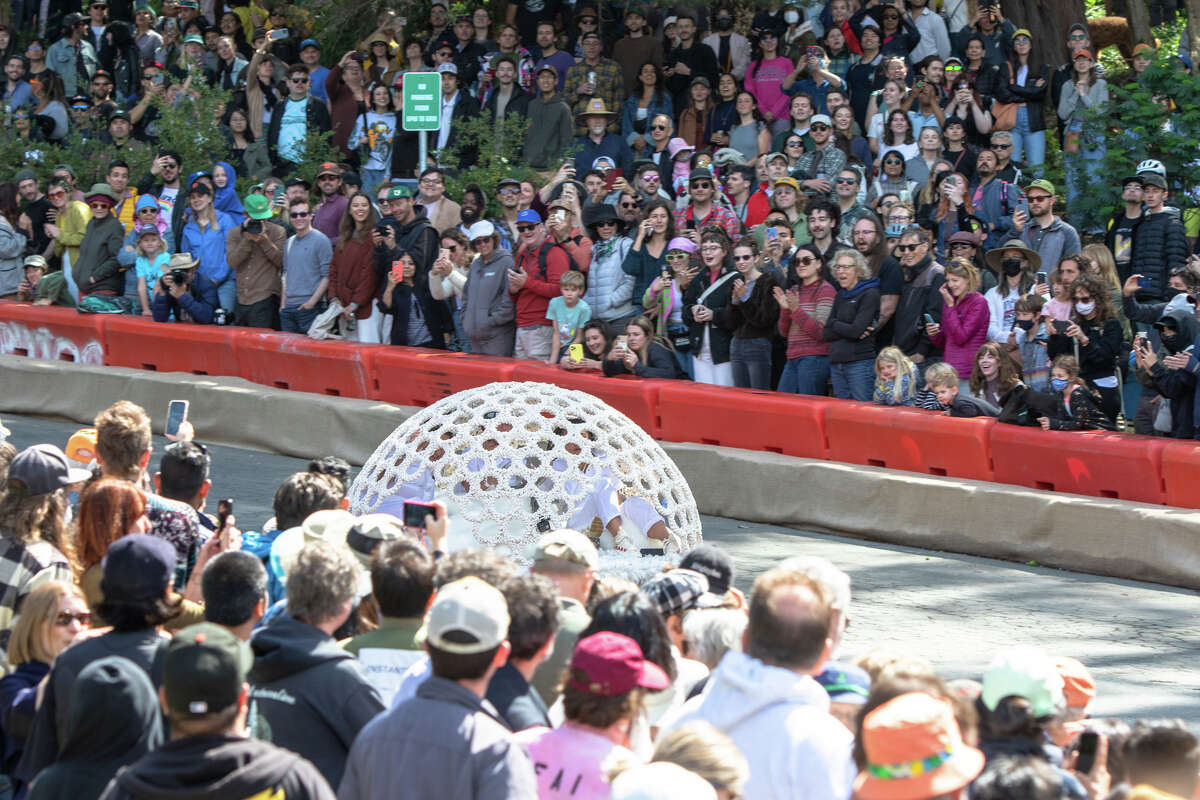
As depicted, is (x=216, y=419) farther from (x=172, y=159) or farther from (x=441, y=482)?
(x=441, y=482)

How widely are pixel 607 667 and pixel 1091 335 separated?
888 centimetres

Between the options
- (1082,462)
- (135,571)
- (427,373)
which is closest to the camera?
(135,571)

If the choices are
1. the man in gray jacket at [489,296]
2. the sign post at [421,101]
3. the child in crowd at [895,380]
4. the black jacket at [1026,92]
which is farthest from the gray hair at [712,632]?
the black jacket at [1026,92]

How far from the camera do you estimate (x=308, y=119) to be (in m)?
20.6

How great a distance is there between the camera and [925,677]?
170 inches

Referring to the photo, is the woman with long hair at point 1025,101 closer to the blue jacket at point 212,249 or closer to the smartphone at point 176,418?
the blue jacket at point 212,249

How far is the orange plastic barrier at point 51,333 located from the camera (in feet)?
57.9

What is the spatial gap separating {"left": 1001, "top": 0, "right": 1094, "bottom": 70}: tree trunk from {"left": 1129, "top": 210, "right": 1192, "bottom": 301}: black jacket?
792cm

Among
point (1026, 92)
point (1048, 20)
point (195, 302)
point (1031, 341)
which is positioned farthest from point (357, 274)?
point (1048, 20)

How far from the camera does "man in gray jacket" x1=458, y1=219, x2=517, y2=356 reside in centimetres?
1527

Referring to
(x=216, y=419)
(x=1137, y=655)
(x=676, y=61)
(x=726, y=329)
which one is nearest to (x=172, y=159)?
(x=216, y=419)

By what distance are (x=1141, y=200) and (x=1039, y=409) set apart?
3.20 meters

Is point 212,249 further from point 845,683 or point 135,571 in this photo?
point 845,683

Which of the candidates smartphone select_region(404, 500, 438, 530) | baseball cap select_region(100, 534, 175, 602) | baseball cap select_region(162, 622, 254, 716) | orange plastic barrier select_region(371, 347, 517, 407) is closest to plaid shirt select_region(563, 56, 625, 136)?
orange plastic barrier select_region(371, 347, 517, 407)
